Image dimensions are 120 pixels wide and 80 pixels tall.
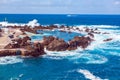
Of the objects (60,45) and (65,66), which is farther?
(60,45)

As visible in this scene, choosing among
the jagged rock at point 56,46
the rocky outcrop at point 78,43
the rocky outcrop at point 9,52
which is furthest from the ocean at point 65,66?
the rocky outcrop at point 78,43

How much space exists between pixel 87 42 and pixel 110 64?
21.7 meters

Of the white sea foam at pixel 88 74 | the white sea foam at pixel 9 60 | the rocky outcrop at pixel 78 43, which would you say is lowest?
the white sea foam at pixel 88 74

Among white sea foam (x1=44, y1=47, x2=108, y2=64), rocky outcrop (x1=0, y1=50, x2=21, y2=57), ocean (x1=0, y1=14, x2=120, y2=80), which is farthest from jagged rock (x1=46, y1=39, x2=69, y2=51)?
rocky outcrop (x1=0, y1=50, x2=21, y2=57)

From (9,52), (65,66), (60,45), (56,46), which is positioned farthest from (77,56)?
(9,52)

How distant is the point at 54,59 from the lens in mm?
54969

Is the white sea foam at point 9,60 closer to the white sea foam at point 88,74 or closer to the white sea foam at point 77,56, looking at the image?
the white sea foam at point 77,56

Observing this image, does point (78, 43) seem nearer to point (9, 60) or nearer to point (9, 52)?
point (9, 52)

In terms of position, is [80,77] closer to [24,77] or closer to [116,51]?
[24,77]

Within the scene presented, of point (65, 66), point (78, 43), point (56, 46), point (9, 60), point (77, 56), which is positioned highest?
point (56, 46)

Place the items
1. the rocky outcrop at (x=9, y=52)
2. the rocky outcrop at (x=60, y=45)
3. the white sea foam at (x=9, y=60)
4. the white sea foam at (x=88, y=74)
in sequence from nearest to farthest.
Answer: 1. the white sea foam at (x=88, y=74)
2. the white sea foam at (x=9, y=60)
3. the rocky outcrop at (x=9, y=52)
4. the rocky outcrop at (x=60, y=45)

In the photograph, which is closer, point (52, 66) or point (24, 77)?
point (24, 77)

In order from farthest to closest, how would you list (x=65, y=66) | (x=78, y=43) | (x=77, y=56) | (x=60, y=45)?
(x=78, y=43)
(x=60, y=45)
(x=77, y=56)
(x=65, y=66)

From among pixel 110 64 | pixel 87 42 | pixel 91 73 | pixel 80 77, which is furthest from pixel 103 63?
pixel 87 42
